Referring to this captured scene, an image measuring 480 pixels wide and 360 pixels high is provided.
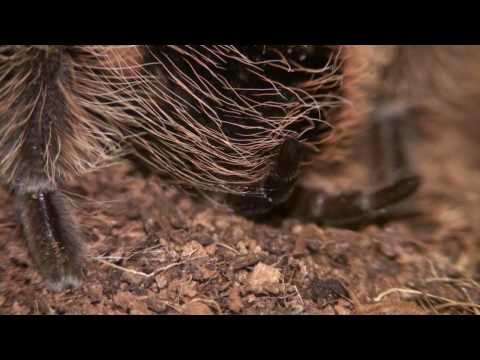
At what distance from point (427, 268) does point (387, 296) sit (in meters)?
0.41

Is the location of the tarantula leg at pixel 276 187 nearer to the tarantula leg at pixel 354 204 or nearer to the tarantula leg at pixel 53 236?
the tarantula leg at pixel 354 204

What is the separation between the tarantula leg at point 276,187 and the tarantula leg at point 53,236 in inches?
23.7

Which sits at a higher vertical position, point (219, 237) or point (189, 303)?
point (219, 237)

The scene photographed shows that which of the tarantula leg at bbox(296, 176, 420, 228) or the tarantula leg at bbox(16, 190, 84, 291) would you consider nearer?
the tarantula leg at bbox(16, 190, 84, 291)

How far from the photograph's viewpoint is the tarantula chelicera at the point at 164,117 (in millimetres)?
1753

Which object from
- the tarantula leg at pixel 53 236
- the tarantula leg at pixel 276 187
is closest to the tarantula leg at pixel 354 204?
the tarantula leg at pixel 276 187

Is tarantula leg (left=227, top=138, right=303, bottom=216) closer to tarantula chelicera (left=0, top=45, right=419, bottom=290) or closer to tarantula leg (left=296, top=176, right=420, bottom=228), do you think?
tarantula chelicera (left=0, top=45, right=419, bottom=290)

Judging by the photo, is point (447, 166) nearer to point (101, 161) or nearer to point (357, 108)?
point (357, 108)

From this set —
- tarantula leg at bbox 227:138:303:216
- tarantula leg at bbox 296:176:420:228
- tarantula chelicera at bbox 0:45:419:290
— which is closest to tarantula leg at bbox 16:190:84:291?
tarantula chelicera at bbox 0:45:419:290

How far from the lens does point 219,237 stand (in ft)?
6.28

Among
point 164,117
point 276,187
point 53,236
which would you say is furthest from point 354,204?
point 53,236

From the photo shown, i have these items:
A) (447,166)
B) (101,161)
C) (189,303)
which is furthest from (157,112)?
(447,166)

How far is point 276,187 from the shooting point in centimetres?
193

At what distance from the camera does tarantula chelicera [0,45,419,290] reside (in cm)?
175
